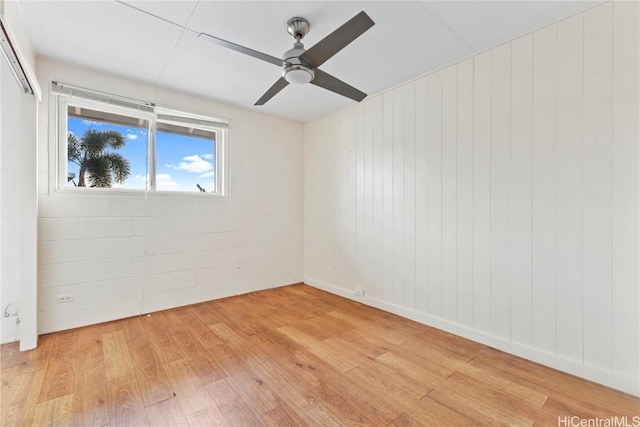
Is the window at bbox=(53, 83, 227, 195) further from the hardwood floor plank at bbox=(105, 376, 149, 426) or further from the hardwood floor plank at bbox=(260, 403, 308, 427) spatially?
the hardwood floor plank at bbox=(260, 403, 308, 427)

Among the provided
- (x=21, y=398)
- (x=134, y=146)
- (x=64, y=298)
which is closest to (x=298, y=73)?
(x=134, y=146)

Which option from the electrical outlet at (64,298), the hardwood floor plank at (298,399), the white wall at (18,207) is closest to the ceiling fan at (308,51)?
the white wall at (18,207)

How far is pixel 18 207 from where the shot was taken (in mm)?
2348

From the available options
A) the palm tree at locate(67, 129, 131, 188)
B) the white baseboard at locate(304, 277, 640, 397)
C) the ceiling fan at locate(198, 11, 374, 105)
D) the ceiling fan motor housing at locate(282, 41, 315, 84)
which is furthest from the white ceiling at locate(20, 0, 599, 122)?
the white baseboard at locate(304, 277, 640, 397)

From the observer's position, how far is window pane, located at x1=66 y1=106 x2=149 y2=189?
2668 millimetres

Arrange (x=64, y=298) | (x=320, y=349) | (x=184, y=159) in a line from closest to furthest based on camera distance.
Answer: (x=320, y=349) < (x=64, y=298) < (x=184, y=159)

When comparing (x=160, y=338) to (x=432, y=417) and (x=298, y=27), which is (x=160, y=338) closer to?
(x=432, y=417)

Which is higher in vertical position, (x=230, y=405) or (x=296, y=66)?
(x=296, y=66)

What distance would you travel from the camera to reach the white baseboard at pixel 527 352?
1692mm

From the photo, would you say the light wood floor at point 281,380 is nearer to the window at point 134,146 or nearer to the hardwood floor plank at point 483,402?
the hardwood floor plank at point 483,402

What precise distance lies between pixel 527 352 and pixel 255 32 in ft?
10.7

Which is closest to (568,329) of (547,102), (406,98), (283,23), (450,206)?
(450,206)

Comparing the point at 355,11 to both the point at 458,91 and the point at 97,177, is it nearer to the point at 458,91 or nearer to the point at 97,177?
the point at 458,91

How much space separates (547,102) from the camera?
6.50 feet
